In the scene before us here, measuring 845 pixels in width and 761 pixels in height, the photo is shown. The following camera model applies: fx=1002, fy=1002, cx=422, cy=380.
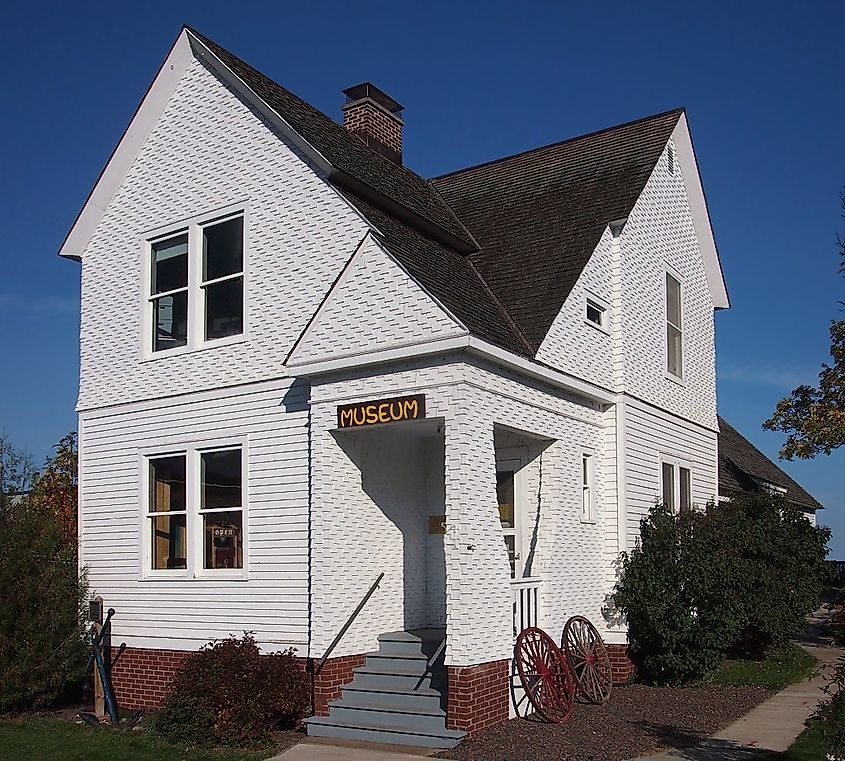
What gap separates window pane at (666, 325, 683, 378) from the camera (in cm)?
1804

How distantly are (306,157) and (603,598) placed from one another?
303 inches

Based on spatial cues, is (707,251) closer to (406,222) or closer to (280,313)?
(406,222)

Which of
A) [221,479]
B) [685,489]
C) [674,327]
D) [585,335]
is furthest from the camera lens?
[674,327]

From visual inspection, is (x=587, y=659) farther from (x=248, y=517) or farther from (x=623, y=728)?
(x=248, y=517)

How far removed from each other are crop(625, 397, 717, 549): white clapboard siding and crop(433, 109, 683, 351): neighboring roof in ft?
8.25

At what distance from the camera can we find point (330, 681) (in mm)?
12258

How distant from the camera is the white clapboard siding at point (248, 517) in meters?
13.3

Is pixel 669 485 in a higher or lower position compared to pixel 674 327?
lower

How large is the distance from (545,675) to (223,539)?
5.01 m

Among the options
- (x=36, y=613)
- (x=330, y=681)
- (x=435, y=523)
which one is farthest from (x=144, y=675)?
(x=435, y=523)

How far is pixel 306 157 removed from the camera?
46.2 ft

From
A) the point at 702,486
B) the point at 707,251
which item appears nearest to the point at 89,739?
the point at 702,486

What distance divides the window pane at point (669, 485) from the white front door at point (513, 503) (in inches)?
164

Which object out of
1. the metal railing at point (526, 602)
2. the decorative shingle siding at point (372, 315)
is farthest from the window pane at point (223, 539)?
the metal railing at point (526, 602)
